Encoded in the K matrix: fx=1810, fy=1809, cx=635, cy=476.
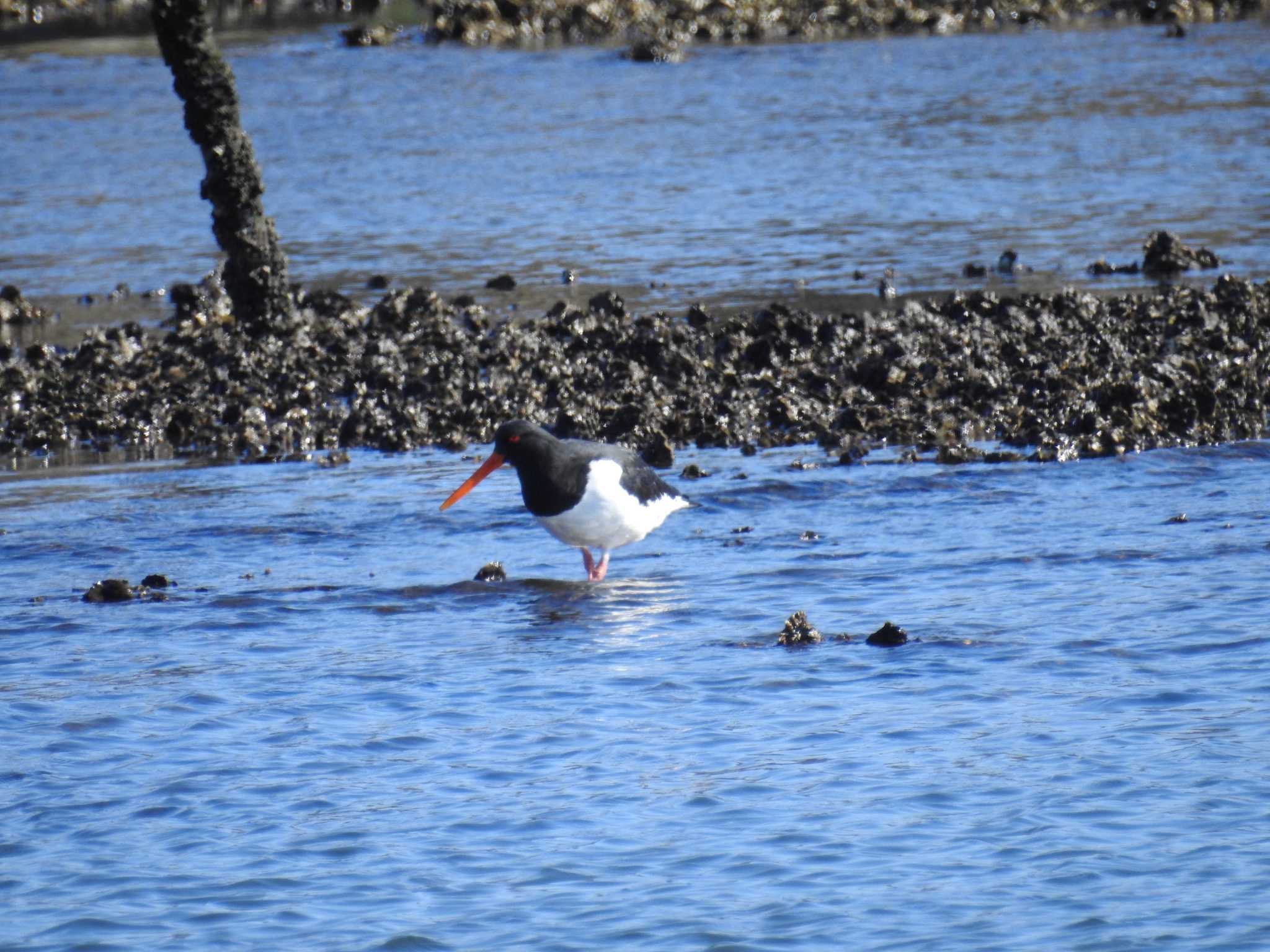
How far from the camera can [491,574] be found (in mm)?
13141

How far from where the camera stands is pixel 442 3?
6400 centimetres

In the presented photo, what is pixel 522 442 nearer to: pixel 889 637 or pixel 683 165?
pixel 889 637

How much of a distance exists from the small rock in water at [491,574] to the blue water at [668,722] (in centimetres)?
10

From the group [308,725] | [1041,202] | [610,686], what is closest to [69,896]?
[308,725]

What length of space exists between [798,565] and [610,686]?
8.98ft

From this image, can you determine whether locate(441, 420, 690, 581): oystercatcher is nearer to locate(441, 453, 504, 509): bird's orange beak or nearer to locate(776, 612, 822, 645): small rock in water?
locate(441, 453, 504, 509): bird's orange beak

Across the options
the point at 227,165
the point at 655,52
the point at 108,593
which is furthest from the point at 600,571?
the point at 655,52

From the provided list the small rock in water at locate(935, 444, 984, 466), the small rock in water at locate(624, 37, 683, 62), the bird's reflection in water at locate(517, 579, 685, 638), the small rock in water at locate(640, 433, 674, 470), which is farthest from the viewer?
the small rock in water at locate(624, 37, 683, 62)

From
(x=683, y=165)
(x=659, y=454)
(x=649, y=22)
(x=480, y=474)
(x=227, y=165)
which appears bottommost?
(x=659, y=454)

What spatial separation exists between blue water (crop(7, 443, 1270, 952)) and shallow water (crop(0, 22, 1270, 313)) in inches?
348

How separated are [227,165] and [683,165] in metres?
16.1

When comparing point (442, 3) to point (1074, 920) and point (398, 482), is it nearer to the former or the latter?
point (398, 482)

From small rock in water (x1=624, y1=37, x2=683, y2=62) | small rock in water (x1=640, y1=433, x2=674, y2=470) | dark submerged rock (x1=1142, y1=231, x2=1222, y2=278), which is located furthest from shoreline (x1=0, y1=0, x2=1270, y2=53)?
small rock in water (x1=640, y1=433, x2=674, y2=470)

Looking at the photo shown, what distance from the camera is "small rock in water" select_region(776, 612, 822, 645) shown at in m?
11.2
